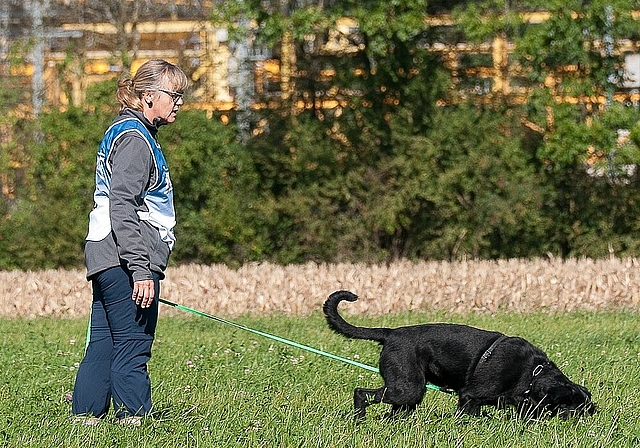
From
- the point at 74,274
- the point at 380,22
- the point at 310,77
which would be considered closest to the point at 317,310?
the point at 74,274

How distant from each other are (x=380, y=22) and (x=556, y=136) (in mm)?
3923

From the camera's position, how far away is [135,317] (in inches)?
251

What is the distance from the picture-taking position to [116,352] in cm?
640

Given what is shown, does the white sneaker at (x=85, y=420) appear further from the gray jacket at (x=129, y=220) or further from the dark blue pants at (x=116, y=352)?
the gray jacket at (x=129, y=220)

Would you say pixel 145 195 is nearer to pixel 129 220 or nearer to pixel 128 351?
pixel 129 220

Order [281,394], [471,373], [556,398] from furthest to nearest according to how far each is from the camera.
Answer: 1. [281,394]
2. [471,373]
3. [556,398]

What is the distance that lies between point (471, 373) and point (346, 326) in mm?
935

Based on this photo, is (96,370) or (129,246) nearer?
(129,246)

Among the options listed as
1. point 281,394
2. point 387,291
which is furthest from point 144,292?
point 387,291

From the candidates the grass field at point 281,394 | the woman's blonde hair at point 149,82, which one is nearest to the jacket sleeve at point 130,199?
the woman's blonde hair at point 149,82

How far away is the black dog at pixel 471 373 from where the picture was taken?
6.75 m

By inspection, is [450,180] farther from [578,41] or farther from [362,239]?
[578,41]

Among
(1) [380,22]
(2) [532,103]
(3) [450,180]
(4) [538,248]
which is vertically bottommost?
(4) [538,248]

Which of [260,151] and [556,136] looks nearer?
[556,136]
